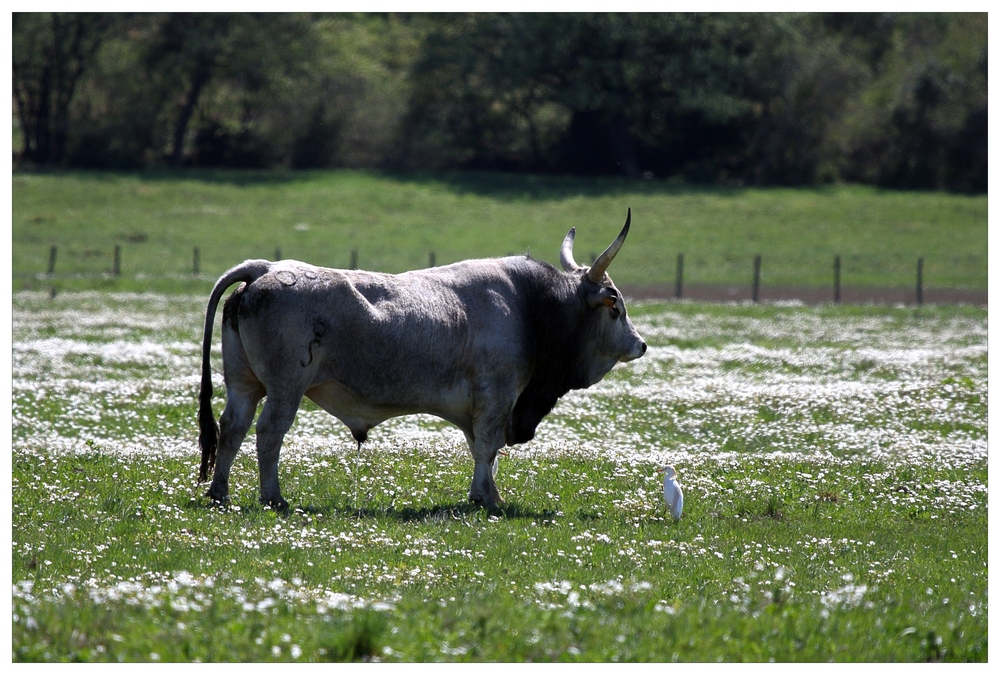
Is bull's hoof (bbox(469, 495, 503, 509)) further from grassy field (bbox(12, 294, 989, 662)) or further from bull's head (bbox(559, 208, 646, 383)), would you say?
bull's head (bbox(559, 208, 646, 383))

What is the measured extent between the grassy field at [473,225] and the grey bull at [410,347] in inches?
1154

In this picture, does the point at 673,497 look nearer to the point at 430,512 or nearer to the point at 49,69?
the point at 430,512

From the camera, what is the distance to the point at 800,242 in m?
63.2

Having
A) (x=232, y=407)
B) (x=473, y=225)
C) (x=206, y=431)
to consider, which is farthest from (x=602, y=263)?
(x=473, y=225)

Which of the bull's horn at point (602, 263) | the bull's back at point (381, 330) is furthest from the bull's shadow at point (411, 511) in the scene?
the bull's horn at point (602, 263)

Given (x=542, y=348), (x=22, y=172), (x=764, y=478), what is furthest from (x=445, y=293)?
(x=22, y=172)

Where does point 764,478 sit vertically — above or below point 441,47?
below

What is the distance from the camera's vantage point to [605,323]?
41.7 feet

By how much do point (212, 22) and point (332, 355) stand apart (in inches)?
2881

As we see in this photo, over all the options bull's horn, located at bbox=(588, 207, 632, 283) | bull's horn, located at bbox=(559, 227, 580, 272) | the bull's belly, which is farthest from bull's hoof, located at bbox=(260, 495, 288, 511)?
bull's horn, located at bbox=(559, 227, 580, 272)

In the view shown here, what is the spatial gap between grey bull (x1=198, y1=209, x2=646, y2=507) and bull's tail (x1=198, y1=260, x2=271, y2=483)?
0.02m

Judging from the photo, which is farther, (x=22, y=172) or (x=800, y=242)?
(x=22, y=172)

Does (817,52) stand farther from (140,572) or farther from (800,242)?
(140,572)

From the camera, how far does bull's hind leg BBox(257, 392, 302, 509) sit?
1062cm
